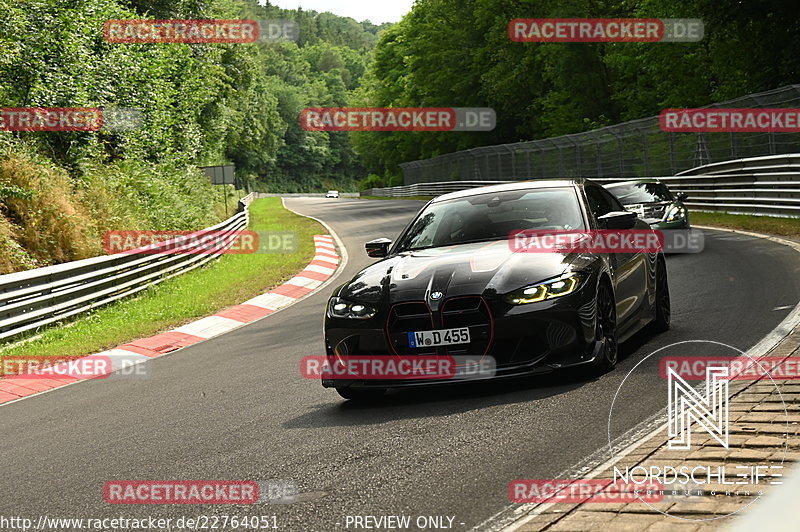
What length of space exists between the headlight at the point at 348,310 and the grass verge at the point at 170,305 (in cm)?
597

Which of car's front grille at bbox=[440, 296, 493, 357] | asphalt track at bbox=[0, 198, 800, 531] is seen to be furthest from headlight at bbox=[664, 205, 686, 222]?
car's front grille at bbox=[440, 296, 493, 357]

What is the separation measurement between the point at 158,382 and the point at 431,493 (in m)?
5.33

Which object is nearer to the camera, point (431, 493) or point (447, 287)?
point (431, 493)

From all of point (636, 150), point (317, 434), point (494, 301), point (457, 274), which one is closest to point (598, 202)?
point (457, 274)

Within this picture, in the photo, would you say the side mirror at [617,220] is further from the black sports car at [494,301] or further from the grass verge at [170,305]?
the grass verge at [170,305]

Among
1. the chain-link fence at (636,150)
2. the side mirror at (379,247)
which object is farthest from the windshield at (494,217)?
the chain-link fence at (636,150)

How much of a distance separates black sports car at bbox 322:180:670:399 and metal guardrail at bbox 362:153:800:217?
14.6 metres

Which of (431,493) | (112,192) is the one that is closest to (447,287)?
(431,493)

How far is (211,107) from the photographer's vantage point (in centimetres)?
4853

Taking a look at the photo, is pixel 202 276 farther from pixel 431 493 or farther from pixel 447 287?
pixel 431 493

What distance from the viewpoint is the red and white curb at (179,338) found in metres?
9.97

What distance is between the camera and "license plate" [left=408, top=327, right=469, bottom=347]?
615cm

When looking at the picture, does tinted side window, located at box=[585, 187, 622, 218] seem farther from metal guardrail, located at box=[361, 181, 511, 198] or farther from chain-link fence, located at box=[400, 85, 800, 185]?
metal guardrail, located at box=[361, 181, 511, 198]

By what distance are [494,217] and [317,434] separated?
104 inches
